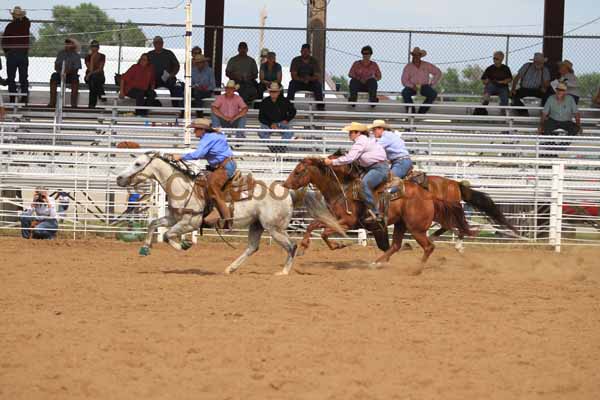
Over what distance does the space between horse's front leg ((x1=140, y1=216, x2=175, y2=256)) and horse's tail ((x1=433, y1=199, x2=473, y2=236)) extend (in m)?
3.54

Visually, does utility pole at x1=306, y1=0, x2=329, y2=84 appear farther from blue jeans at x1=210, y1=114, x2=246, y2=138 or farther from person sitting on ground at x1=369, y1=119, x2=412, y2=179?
person sitting on ground at x1=369, y1=119, x2=412, y2=179

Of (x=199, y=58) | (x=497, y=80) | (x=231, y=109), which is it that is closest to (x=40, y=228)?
(x=231, y=109)

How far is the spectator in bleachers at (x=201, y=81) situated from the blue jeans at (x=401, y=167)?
756cm

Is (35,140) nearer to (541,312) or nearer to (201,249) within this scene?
(201,249)

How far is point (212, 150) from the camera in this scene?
Result: 11.8 m

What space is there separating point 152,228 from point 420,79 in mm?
9889

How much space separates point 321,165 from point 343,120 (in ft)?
26.2

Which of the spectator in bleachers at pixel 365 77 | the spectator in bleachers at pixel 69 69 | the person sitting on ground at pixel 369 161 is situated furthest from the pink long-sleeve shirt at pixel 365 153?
the spectator in bleachers at pixel 69 69

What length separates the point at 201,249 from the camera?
1509 centimetres

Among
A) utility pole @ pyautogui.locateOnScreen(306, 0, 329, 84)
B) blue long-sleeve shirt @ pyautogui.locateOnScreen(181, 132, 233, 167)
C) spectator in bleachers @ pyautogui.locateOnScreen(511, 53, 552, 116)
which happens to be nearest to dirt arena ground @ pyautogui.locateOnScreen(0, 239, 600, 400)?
blue long-sleeve shirt @ pyautogui.locateOnScreen(181, 132, 233, 167)

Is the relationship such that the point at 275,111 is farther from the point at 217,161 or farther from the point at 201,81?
the point at 217,161

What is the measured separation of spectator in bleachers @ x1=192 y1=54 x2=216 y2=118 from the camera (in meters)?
19.9

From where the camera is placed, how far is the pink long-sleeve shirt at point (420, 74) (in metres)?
20.2

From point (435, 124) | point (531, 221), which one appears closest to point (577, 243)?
point (531, 221)
